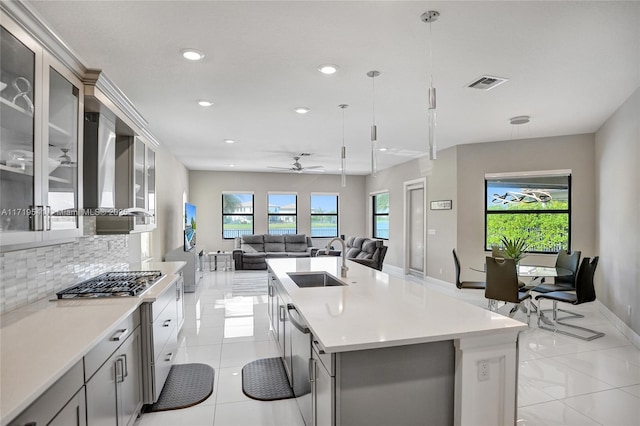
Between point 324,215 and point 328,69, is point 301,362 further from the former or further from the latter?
point 324,215

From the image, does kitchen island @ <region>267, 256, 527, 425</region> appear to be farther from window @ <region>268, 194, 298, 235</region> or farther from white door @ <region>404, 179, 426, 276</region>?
window @ <region>268, 194, 298, 235</region>

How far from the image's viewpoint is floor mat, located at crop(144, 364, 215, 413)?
2.54 metres

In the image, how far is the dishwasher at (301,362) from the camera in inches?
79.4

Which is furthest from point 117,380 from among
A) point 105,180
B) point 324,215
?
point 324,215

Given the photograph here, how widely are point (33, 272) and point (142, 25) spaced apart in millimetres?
1764

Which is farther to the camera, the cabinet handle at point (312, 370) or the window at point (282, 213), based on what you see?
the window at point (282, 213)

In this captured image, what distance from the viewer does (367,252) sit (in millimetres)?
7016

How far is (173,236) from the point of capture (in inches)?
277

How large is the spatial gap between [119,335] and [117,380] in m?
0.24

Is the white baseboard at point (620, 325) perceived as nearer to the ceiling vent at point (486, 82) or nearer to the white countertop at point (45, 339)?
the ceiling vent at point (486, 82)

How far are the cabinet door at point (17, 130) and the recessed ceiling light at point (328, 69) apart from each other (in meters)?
2.00

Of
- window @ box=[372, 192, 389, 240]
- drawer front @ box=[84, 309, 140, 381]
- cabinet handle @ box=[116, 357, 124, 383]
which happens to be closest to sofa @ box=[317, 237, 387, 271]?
window @ box=[372, 192, 389, 240]

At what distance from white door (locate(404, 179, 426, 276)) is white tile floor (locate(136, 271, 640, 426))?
3.27 metres

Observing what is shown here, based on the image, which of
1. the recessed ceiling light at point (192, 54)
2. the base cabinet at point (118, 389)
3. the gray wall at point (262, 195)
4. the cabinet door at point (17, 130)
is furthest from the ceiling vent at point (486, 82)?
the gray wall at point (262, 195)
